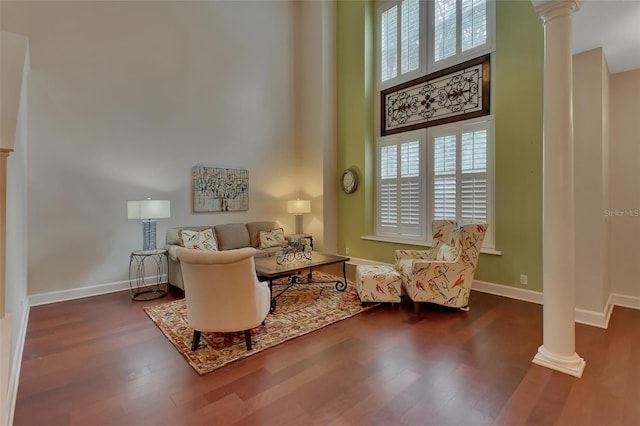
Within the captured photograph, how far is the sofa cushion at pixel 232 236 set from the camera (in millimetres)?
5102

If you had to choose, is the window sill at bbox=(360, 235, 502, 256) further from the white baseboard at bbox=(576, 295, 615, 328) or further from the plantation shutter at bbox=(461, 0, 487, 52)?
the plantation shutter at bbox=(461, 0, 487, 52)

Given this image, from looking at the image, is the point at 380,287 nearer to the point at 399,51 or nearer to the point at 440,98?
the point at 440,98

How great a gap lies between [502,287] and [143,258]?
5.12 meters

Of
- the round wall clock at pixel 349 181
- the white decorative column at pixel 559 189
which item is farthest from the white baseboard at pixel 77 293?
the white decorative column at pixel 559 189

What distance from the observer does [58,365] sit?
240cm

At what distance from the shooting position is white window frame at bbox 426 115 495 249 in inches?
166

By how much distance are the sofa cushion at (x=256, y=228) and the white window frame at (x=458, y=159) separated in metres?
2.87

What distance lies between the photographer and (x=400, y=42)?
17.7ft

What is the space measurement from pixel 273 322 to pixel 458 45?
4.73 meters

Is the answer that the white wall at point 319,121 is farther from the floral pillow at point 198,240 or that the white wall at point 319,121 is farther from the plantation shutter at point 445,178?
the floral pillow at point 198,240

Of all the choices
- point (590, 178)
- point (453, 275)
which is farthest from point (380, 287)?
point (590, 178)

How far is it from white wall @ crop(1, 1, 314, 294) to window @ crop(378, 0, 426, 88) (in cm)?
222

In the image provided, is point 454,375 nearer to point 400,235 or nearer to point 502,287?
point 502,287

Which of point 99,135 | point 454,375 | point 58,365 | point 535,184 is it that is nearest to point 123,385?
point 58,365
